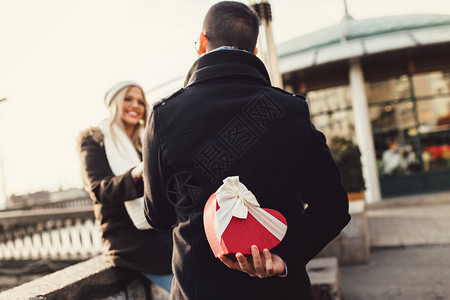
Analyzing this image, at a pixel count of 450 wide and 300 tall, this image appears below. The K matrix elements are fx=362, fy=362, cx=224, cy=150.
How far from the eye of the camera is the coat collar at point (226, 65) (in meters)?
1.29

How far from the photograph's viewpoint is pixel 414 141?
→ 1234cm

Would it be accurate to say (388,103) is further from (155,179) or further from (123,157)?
(155,179)

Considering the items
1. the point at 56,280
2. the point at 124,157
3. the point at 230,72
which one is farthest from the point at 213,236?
the point at 56,280

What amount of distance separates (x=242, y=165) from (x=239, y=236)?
261 mm

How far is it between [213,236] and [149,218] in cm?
44

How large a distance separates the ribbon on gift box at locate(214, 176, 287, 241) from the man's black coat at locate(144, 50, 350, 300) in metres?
0.11

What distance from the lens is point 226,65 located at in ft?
4.25

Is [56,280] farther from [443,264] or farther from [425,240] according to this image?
[425,240]

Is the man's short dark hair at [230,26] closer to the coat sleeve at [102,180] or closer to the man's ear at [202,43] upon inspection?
the man's ear at [202,43]

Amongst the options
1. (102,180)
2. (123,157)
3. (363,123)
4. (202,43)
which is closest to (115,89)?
(123,157)

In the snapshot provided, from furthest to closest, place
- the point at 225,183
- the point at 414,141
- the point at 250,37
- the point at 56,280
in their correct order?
the point at 414,141 < the point at 56,280 < the point at 250,37 < the point at 225,183

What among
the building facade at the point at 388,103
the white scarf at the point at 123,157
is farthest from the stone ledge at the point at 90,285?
the building facade at the point at 388,103

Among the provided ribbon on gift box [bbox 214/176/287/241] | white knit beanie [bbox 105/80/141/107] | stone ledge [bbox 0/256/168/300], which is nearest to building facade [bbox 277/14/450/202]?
white knit beanie [bbox 105/80/141/107]

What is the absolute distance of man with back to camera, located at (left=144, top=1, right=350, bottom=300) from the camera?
122 centimetres
